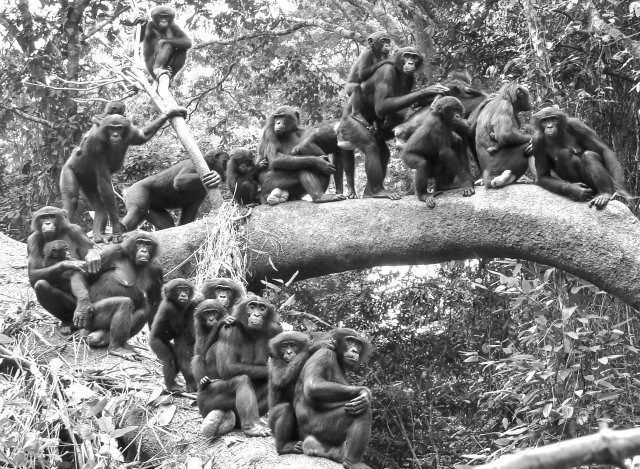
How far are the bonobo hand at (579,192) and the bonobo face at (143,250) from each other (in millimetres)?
4372

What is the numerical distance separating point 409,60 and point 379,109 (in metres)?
0.67

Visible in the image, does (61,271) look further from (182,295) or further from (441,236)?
(441,236)

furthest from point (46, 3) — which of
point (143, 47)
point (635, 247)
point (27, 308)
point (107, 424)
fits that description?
point (635, 247)

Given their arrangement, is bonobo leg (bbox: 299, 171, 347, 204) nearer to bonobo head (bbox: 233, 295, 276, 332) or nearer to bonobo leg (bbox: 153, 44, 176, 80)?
bonobo head (bbox: 233, 295, 276, 332)

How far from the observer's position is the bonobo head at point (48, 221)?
936 centimetres

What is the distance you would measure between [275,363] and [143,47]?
7.74m

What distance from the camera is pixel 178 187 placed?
39.5ft

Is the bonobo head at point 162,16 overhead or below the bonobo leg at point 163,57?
overhead

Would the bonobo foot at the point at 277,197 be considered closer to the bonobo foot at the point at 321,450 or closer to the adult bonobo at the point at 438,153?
the adult bonobo at the point at 438,153

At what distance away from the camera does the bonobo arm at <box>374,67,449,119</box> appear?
10070 mm

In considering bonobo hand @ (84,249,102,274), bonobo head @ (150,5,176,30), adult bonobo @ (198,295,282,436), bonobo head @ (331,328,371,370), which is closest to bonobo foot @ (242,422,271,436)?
adult bonobo @ (198,295,282,436)

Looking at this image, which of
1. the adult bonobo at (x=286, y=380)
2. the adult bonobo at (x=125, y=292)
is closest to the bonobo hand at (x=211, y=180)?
the adult bonobo at (x=125, y=292)

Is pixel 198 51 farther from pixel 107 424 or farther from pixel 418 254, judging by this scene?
pixel 107 424

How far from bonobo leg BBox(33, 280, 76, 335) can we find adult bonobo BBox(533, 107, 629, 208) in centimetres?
510
